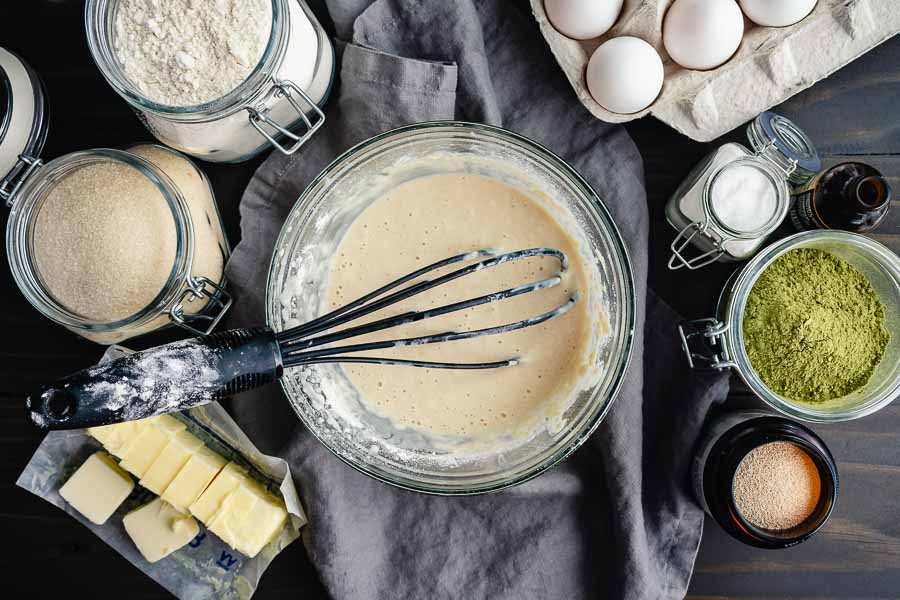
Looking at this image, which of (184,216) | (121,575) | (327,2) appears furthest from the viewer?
(121,575)

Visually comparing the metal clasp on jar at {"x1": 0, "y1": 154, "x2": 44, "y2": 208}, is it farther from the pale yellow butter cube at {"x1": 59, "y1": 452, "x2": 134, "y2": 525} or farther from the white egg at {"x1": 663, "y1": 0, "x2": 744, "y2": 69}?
the white egg at {"x1": 663, "y1": 0, "x2": 744, "y2": 69}

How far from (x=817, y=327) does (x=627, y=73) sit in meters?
0.43

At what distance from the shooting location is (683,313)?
1114mm

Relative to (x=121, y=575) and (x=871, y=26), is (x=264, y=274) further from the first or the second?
(x=871, y=26)

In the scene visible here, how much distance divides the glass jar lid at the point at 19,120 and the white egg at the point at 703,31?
34.8 inches

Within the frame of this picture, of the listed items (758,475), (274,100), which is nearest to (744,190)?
(758,475)

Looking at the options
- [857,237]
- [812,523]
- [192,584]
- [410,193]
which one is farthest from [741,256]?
[192,584]

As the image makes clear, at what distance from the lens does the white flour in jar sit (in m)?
0.84

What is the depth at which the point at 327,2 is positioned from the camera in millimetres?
1039

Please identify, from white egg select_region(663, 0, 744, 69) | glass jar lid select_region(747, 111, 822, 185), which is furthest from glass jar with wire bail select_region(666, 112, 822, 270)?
white egg select_region(663, 0, 744, 69)

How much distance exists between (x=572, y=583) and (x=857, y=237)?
0.65 meters

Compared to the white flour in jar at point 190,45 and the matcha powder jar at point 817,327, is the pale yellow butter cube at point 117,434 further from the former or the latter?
the matcha powder jar at point 817,327

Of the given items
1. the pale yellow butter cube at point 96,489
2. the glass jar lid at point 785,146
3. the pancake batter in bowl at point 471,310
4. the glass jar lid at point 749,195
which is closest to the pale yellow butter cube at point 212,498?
the pale yellow butter cube at point 96,489

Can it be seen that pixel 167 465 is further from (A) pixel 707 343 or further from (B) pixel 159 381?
(A) pixel 707 343
